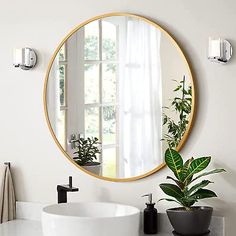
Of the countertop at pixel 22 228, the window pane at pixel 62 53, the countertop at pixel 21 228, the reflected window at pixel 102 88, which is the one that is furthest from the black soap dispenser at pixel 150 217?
the window pane at pixel 62 53

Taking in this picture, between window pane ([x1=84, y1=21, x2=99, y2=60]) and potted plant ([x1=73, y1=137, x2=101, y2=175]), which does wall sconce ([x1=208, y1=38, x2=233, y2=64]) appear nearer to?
window pane ([x1=84, y1=21, x2=99, y2=60])

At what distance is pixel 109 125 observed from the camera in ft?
10.4

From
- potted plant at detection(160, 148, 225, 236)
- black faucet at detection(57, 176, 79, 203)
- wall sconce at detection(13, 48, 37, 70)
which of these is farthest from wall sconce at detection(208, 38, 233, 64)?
wall sconce at detection(13, 48, 37, 70)

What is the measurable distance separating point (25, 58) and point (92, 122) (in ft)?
1.81

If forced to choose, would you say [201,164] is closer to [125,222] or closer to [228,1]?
[125,222]

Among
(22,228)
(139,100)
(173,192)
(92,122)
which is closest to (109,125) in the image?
(92,122)

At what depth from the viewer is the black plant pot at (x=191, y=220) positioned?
2721 millimetres

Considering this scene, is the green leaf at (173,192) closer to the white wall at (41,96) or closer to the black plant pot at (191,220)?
the black plant pot at (191,220)

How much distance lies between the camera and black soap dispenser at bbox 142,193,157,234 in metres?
2.99

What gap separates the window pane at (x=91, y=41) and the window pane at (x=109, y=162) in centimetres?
49

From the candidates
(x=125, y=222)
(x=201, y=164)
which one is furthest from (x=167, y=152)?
(x=125, y=222)

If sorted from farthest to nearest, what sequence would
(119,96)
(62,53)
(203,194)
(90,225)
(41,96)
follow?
(41,96) < (62,53) < (119,96) < (203,194) < (90,225)

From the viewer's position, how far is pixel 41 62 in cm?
342

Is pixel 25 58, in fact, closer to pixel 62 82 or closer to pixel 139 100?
pixel 62 82
